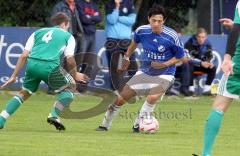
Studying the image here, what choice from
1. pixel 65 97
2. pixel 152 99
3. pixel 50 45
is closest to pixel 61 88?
pixel 65 97

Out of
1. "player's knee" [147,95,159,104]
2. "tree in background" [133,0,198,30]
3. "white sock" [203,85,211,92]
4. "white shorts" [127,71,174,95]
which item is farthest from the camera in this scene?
"tree in background" [133,0,198,30]

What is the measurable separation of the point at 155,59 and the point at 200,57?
7359 millimetres

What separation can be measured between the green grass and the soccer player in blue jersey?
0.43 metres

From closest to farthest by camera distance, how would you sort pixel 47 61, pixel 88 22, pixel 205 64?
pixel 47 61, pixel 88 22, pixel 205 64

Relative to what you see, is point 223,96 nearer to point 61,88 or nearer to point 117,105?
point 117,105

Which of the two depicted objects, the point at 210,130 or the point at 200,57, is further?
the point at 200,57

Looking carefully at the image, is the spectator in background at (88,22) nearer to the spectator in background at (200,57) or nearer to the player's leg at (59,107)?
the spectator in background at (200,57)

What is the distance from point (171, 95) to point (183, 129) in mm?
6641

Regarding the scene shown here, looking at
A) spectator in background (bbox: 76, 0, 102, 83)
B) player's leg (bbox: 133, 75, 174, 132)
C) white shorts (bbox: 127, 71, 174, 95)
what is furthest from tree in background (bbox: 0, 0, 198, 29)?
player's leg (bbox: 133, 75, 174, 132)

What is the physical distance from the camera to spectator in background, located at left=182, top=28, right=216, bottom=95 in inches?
821

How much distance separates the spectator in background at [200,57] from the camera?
68.4ft

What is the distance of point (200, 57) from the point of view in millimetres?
20969

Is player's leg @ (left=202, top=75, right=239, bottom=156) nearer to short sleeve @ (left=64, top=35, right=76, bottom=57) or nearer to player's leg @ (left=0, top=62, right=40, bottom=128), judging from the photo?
short sleeve @ (left=64, top=35, right=76, bottom=57)

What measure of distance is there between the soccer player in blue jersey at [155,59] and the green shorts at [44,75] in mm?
861
